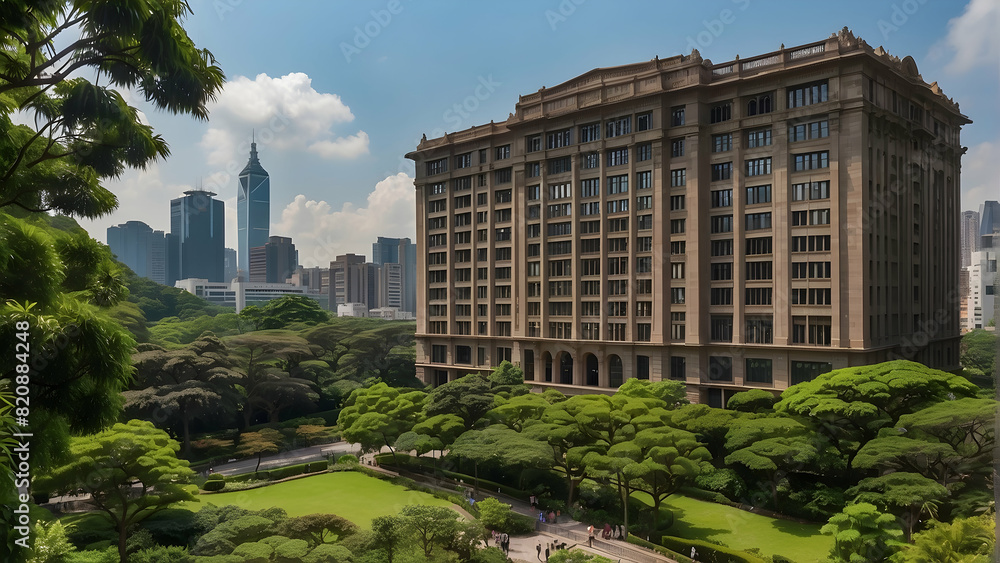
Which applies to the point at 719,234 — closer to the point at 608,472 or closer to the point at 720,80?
the point at 720,80

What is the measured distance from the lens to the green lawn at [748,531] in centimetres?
2472

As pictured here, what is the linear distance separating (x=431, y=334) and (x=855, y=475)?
44339mm

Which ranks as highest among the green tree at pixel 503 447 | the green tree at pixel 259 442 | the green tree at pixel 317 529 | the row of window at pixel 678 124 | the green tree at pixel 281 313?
the row of window at pixel 678 124

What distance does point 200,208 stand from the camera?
1795 inches

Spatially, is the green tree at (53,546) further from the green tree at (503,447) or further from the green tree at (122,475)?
the green tree at (503,447)

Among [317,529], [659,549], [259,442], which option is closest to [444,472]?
[259,442]

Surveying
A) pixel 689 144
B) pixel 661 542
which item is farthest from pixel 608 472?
pixel 689 144

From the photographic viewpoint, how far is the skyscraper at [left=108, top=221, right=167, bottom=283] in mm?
61344

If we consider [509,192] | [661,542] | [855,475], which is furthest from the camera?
[509,192]

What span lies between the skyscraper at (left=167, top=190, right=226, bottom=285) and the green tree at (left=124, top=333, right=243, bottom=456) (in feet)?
36.5

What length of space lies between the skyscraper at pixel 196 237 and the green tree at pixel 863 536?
1712 inches

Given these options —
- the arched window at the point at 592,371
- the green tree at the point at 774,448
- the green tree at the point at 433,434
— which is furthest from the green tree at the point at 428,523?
the arched window at the point at 592,371

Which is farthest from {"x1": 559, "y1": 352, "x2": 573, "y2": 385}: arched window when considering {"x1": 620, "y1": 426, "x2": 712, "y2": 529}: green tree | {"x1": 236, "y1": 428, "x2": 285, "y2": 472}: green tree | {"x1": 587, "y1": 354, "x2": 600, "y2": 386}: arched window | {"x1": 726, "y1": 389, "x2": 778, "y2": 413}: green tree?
{"x1": 620, "y1": 426, "x2": 712, "y2": 529}: green tree

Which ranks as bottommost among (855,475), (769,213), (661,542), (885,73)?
(661,542)
